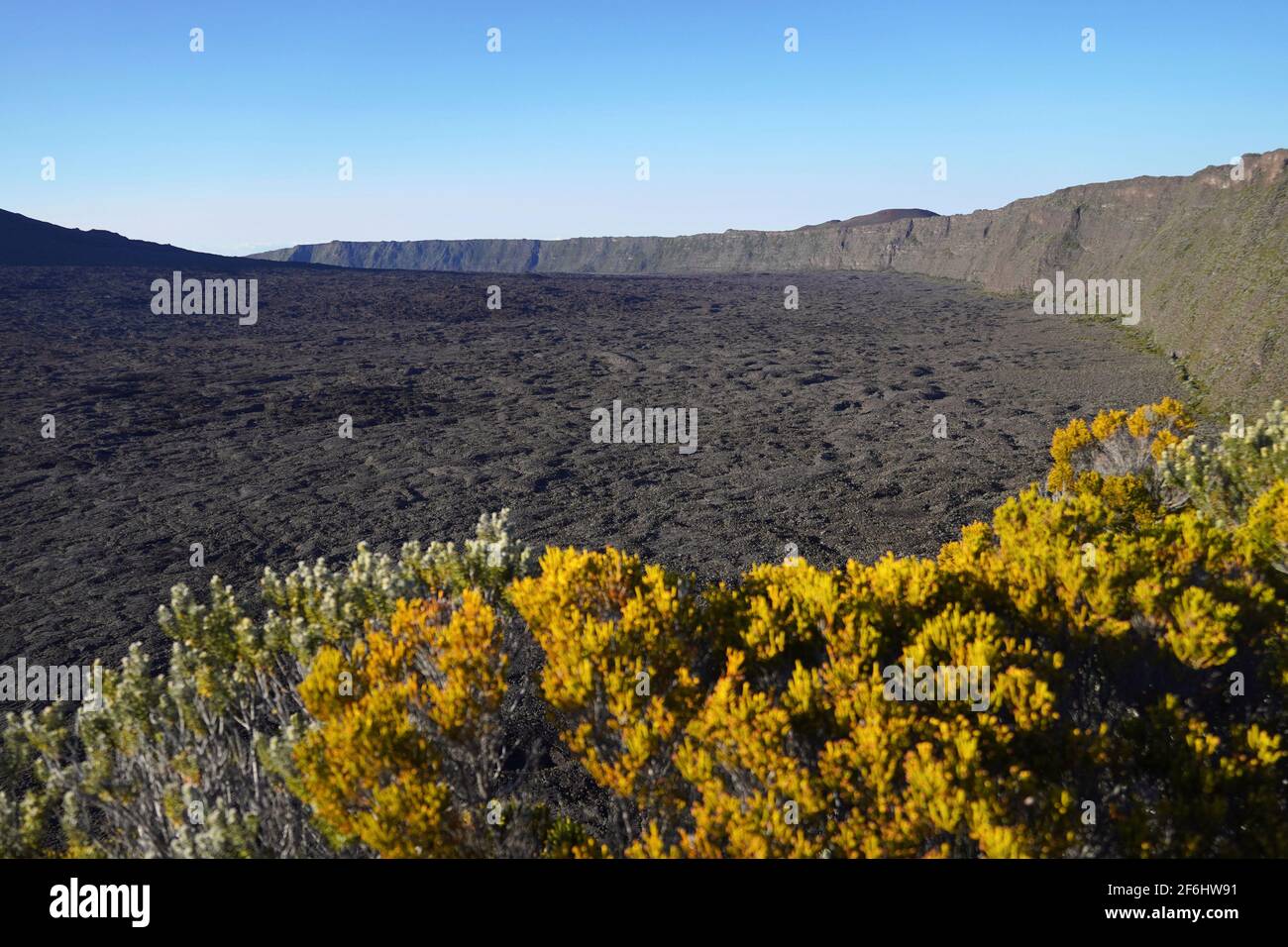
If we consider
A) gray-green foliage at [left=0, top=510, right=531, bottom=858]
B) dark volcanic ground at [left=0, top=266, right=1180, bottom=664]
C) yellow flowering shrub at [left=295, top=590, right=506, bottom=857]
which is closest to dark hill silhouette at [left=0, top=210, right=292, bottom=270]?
dark volcanic ground at [left=0, top=266, right=1180, bottom=664]

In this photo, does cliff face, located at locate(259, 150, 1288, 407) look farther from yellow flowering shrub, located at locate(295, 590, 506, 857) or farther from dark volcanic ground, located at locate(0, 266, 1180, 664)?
yellow flowering shrub, located at locate(295, 590, 506, 857)

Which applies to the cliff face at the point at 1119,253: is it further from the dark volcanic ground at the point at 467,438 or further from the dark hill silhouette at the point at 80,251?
the dark hill silhouette at the point at 80,251

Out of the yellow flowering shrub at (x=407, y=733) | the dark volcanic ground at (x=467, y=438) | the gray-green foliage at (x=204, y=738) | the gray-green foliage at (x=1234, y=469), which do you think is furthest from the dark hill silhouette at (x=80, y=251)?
the gray-green foliage at (x=1234, y=469)

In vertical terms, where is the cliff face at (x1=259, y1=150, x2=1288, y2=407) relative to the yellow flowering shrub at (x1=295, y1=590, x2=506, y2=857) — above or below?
above

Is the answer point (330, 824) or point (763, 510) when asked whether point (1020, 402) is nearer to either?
point (763, 510)

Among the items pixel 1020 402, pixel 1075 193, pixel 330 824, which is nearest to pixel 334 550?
pixel 330 824

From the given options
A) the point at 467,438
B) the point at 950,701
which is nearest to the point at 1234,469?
the point at 950,701
